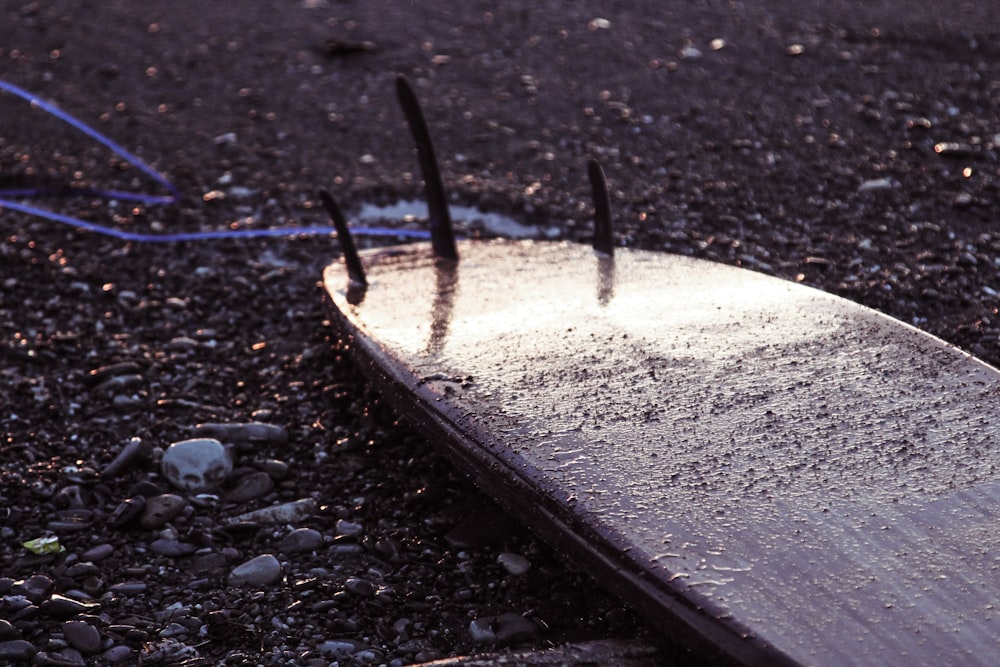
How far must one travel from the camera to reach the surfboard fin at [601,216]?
264 cm

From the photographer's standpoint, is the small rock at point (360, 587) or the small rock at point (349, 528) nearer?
the small rock at point (360, 587)

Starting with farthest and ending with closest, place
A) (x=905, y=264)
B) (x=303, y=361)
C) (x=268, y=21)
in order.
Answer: (x=268, y=21), (x=905, y=264), (x=303, y=361)

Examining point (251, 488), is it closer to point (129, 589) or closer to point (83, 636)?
point (129, 589)

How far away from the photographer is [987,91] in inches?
160

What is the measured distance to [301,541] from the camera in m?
1.97

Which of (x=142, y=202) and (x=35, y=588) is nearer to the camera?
(x=35, y=588)

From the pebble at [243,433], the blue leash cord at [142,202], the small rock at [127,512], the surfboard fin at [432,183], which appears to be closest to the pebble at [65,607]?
the small rock at [127,512]

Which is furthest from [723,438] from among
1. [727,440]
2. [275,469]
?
[275,469]

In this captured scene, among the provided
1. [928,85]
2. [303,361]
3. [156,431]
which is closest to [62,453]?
[156,431]

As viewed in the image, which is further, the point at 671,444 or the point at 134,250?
the point at 134,250

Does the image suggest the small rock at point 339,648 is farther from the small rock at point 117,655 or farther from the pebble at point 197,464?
the pebble at point 197,464

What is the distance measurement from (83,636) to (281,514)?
1.45 feet

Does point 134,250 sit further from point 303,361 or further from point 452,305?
point 452,305

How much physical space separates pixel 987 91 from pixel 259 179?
8.90ft
